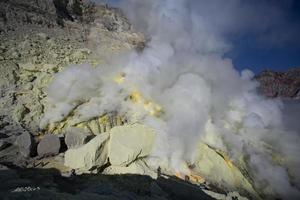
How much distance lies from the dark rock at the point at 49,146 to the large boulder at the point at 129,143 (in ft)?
6.35

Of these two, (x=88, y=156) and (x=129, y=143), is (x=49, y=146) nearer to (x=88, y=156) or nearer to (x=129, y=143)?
(x=88, y=156)

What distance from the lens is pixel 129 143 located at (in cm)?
1081

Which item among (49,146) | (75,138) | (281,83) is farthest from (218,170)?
(281,83)

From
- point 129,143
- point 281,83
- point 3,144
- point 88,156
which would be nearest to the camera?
point 88,156

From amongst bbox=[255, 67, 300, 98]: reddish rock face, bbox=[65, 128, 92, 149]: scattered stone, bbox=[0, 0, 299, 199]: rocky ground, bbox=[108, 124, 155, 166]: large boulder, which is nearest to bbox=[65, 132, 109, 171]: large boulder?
bbox=[0, 0, 299, 199]: rocky ground

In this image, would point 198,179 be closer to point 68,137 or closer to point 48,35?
point 68,137

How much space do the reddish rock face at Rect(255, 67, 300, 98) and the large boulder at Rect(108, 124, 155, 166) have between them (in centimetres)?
2095

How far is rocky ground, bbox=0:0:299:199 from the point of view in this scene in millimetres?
8766

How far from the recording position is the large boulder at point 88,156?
998cm

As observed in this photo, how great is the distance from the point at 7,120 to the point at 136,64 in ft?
18.8

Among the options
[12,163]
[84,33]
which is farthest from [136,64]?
[84,33]

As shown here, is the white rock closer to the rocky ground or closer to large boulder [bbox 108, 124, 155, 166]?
the rocky ground

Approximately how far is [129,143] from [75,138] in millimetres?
1983

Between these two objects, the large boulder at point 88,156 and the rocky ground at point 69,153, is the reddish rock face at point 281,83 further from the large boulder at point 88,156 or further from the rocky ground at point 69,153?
the large boulder at point 88,156
